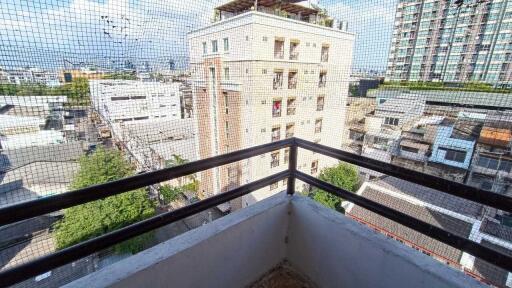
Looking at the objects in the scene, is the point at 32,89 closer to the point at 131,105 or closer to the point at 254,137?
the point at 131,105

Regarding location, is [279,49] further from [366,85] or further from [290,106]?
[366,85]

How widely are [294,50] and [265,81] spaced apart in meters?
0.81

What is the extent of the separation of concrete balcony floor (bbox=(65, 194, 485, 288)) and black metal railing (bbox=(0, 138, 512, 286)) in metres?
0.12

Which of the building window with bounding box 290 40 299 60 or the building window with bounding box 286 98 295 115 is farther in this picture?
the building window with bounding box 286 98 295 115

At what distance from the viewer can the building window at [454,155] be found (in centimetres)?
230

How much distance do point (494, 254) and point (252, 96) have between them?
4.00 meters

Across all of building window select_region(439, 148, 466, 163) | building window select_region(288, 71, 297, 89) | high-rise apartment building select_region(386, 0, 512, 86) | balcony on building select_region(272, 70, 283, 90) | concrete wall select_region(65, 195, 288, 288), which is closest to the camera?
concrete wall select_region(65, 195, 288, 288)

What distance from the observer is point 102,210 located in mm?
2971

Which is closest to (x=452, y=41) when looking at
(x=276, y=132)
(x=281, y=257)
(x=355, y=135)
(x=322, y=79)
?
(x=281, y=257)

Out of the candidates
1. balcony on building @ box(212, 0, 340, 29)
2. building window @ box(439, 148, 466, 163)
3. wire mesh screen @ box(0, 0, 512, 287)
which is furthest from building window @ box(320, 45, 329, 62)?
building window @ box(439, 148, 466, 163)

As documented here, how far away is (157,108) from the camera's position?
233 centimetres

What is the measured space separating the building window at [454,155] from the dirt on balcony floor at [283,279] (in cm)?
205

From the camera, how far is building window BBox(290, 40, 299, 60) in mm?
4395

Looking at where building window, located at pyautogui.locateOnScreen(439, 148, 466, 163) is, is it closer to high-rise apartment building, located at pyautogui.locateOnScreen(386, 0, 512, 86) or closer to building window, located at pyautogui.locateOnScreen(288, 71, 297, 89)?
high-rise apartment building, located at pyautogui.locateOnScreen(386, 0, 512, 86)
